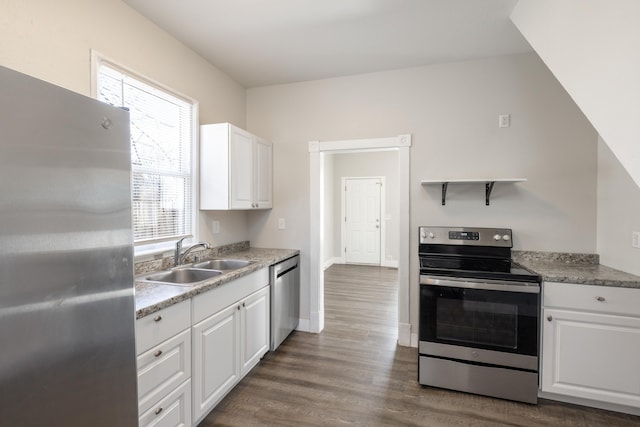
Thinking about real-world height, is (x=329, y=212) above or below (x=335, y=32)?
below

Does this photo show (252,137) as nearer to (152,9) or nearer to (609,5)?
(152,9)

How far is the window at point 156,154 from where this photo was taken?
6.56 feet

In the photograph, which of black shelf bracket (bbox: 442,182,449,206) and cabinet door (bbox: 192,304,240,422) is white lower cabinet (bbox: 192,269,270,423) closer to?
cabinet door (bbox: 192,304,240,422)

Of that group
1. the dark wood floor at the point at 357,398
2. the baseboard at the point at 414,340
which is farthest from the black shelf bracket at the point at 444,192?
the dark wood floor at the point at 357,398

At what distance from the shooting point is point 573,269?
2.27m

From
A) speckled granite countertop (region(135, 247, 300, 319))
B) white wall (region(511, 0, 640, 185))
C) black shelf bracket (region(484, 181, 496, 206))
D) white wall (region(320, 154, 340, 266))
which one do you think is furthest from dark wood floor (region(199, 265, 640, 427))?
white wall (region(320, 154, 340, 266))

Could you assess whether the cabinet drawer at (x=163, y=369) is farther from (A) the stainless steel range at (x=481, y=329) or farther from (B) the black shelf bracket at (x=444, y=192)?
(B) the black shelf bracket at (x=444, y=192)

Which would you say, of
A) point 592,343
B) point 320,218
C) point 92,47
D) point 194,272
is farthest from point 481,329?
point 92,47

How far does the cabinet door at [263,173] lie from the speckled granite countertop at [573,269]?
241 cm

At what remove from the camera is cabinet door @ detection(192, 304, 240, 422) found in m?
1.79

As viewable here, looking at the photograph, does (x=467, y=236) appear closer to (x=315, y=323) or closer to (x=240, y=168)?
(x=315, y=323)

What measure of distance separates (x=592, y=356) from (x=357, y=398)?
5.17 feet

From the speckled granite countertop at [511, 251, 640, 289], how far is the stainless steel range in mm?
148

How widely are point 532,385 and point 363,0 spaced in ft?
9.33
